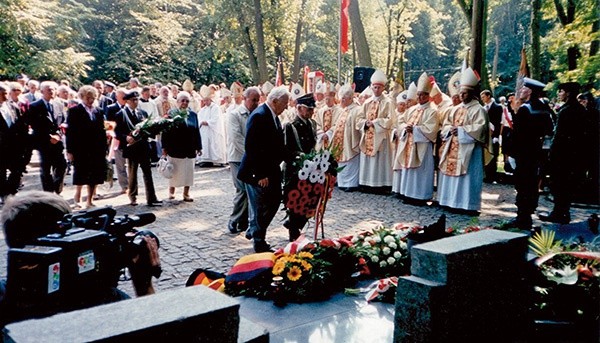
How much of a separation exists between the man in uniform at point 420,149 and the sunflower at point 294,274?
6056 millimetres

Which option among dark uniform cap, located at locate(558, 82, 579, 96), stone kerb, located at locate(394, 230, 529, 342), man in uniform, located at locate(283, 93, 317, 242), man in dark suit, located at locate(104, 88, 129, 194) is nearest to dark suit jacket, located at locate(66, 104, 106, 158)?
man in dark suit, located at locate(104, 88, 129, 194)

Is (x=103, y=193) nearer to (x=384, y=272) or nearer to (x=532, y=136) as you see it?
(x=384, y=272)

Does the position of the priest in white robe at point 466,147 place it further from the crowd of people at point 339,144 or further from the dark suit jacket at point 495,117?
the dark suit jacket at point 495,117

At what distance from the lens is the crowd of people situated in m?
6.72

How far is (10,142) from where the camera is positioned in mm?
8617

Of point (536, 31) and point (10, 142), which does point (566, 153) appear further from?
point (536, 31)

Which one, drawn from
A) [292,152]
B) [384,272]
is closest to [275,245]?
[292,152]

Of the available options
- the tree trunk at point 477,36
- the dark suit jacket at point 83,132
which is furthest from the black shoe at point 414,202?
the dark suit jacket at point 83,132

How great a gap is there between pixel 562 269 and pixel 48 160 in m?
8.11

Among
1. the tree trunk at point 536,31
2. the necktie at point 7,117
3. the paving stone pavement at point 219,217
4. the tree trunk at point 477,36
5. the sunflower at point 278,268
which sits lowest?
the paving stone pavement at point 219,217

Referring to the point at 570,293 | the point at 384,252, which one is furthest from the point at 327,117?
the point at 570,293

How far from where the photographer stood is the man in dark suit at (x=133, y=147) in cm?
892

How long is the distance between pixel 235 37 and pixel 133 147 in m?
22.6

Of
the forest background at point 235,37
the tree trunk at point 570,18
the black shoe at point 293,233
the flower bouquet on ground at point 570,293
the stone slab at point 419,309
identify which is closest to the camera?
the stone slab at point 419,309
